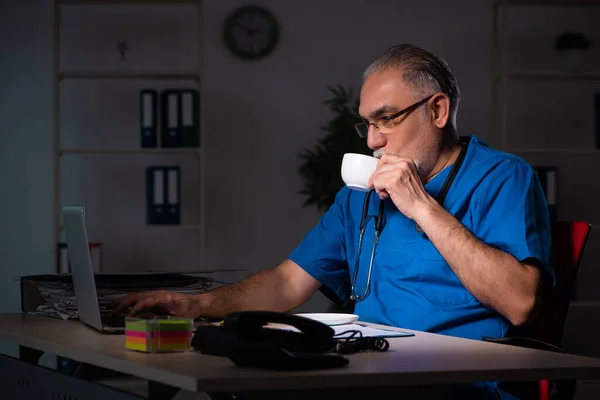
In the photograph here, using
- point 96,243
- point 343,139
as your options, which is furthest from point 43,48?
point 343,139

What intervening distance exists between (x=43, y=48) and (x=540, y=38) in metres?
2.83

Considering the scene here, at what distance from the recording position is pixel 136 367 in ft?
4.00

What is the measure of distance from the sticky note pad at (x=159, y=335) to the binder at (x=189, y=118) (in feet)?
11.4

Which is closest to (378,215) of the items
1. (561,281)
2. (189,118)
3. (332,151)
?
(561,281)

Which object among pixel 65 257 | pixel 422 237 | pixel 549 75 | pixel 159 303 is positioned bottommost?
pixel 65 257

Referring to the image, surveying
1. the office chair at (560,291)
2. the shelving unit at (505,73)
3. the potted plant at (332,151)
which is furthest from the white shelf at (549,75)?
the office chair at (560,291)

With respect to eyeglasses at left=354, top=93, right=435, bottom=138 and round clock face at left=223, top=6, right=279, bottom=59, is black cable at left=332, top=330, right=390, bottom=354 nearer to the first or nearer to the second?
eyeglasses at left=354, top=93, right=435, bottom=138

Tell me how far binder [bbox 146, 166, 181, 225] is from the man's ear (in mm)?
2833

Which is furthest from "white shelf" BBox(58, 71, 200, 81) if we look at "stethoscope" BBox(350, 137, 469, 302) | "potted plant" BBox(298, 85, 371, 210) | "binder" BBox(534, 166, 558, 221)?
"stethoscope" BBox(350, 137, 469, 302)

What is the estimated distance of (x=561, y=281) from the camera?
2.00 metres

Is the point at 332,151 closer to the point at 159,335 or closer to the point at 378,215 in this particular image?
the point at 378,215

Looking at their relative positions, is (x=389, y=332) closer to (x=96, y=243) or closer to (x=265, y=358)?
(x=265, y=358)

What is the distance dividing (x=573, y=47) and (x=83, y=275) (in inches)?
158

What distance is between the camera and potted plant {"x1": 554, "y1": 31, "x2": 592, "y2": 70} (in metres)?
5.08
